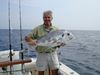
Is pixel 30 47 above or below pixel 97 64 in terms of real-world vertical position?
above

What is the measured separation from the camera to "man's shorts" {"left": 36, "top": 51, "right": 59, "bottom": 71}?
3850mm

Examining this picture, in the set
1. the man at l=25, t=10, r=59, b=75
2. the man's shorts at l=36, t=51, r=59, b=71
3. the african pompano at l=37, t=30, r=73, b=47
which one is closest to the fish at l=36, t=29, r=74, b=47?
the african pompano at l=37, t=30, r=73, b=47

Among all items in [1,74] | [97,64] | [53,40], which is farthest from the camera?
[97,64]

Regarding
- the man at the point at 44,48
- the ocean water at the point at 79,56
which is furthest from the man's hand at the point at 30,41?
the ocean water at the point at 79,56

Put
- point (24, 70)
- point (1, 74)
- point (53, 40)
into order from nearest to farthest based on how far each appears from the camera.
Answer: point (53, 40) → point (1, 74) → point (24, 70)

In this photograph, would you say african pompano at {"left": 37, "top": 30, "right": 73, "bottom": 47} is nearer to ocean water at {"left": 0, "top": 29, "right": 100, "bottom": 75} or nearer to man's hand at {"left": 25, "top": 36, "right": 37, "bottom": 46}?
man's hand at {"left": 25, "top": 36, "right": 37, "bottom": 46}

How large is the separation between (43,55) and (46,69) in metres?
0.29

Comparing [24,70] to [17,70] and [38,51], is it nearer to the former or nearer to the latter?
[17,70]

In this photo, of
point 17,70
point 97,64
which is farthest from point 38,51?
point 97,64

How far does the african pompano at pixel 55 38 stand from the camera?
141 inches

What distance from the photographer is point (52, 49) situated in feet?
12.4

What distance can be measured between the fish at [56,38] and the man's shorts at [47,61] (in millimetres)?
294

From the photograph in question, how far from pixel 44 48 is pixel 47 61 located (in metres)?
0.27

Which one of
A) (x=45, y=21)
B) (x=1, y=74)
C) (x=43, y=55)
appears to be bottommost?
(x=1, y=74)
